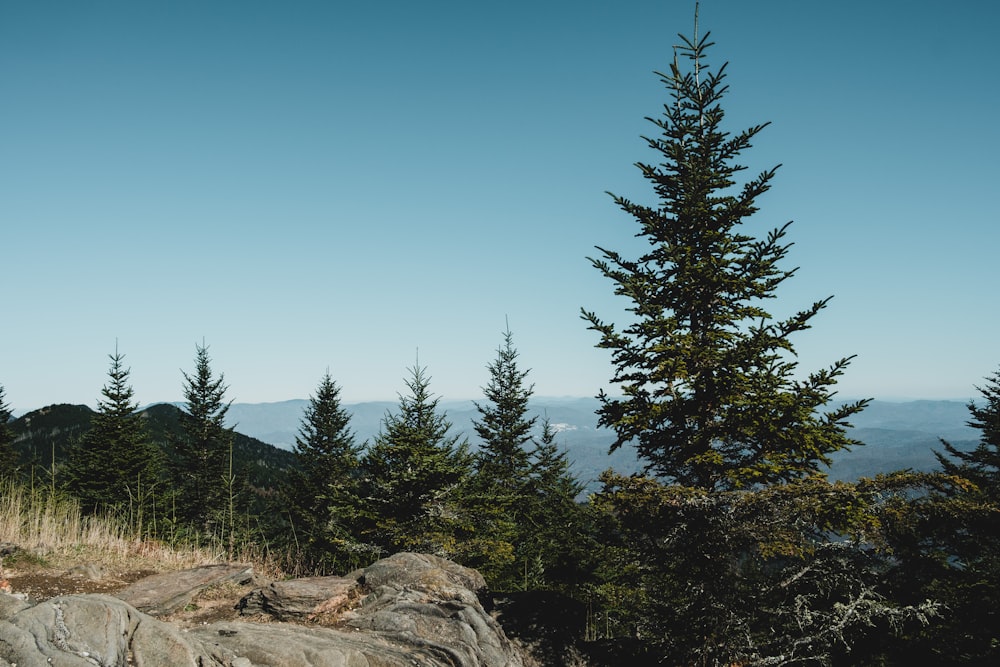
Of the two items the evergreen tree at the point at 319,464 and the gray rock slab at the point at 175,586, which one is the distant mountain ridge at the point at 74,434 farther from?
the gray rock slab at the point at 175,586

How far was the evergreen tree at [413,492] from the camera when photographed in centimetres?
1549

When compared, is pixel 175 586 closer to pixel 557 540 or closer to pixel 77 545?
pixel 77 545

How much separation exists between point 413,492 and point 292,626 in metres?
9.80

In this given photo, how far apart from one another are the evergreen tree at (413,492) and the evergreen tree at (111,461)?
50.1 feet

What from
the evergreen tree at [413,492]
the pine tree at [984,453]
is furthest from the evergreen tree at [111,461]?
the pine tree at [984,453]

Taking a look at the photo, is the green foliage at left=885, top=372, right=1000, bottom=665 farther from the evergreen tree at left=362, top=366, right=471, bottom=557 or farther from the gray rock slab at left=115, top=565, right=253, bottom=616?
the evergreen tree at left=362, top=366, right=471, bottom=557

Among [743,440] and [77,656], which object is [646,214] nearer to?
[743,440]

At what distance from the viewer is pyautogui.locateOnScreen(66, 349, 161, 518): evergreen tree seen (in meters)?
24.4

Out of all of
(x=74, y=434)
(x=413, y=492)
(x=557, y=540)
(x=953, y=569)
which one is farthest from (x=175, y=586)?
(x=74, y=434)

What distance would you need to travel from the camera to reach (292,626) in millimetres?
6254

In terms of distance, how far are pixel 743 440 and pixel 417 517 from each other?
10842 mm

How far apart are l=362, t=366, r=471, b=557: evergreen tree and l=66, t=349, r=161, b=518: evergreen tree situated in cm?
1528

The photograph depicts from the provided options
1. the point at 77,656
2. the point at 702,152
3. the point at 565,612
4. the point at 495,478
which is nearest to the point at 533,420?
the point at 495,478

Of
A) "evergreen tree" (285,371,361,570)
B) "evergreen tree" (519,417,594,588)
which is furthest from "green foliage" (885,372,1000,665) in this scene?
"evergreen tree" (285,371,361,570)
